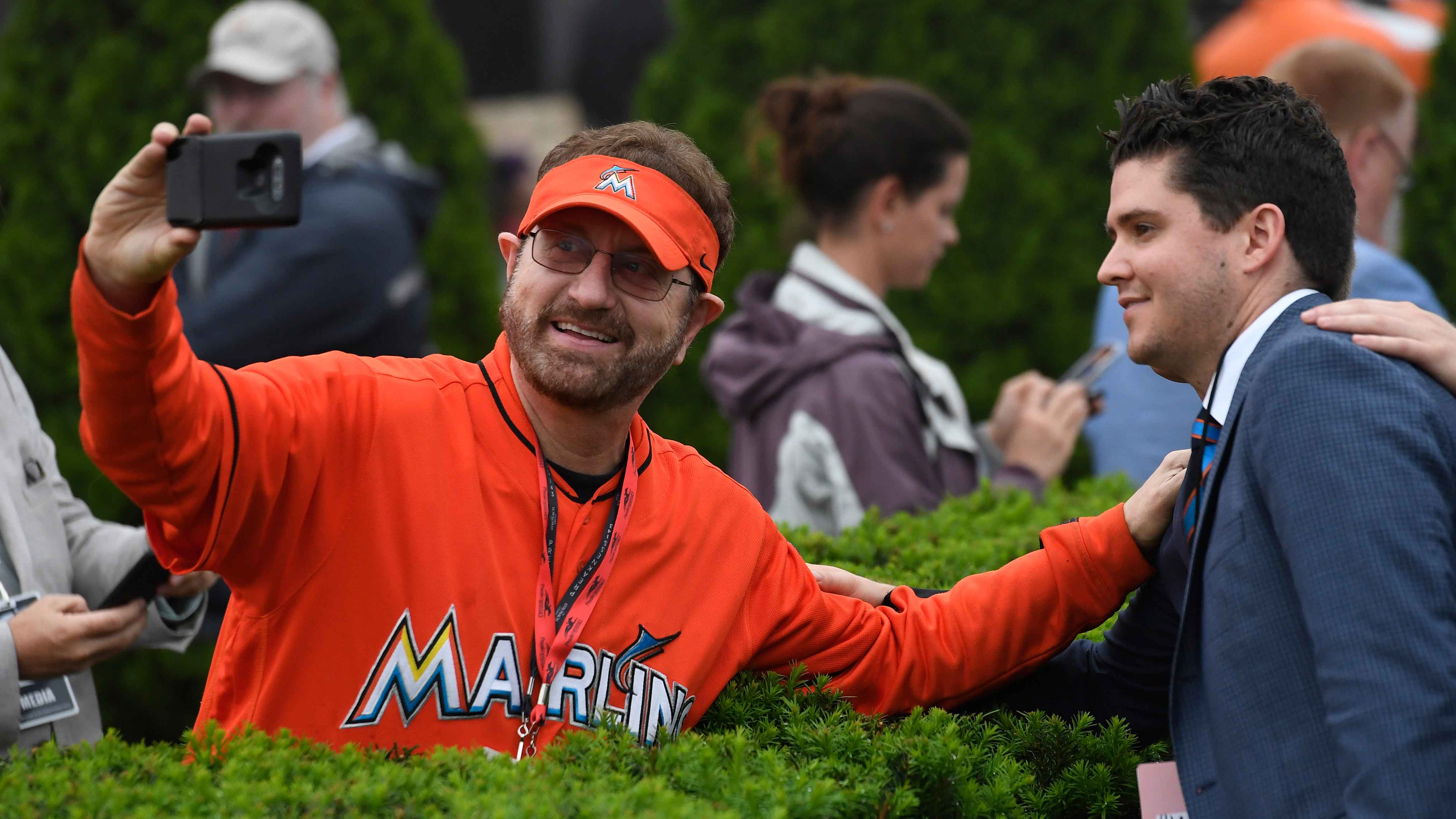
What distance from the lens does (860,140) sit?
543cm

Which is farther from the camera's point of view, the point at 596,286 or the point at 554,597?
the point at 596,286

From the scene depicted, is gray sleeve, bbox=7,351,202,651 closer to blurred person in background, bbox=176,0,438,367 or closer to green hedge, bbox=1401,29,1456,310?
blurred person in background, bbox=176,0,438,367

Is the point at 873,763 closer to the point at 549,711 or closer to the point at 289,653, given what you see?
the point at 549,711

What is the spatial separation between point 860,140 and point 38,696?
11.2 ft

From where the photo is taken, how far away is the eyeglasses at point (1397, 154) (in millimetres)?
5898

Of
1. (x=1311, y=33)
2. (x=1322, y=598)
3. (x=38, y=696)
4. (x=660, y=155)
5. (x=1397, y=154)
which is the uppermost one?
(x=1311, y=33)

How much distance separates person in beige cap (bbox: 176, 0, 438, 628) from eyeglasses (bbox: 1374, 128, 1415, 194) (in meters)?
4.08

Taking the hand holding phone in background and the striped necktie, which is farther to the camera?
the hand holding phone in background

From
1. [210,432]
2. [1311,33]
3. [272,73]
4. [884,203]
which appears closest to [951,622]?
[210,432]

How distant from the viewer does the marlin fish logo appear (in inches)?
116

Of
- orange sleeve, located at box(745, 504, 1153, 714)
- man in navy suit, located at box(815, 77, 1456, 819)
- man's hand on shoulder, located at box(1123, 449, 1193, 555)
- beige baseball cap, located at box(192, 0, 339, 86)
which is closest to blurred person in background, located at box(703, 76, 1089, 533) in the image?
orange sleeve, located at box(745, 504, 1153, 714)

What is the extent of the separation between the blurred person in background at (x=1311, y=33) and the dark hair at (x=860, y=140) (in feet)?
13.7

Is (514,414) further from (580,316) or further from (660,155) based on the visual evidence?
(660,155)

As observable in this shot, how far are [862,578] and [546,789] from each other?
1.29 metres
